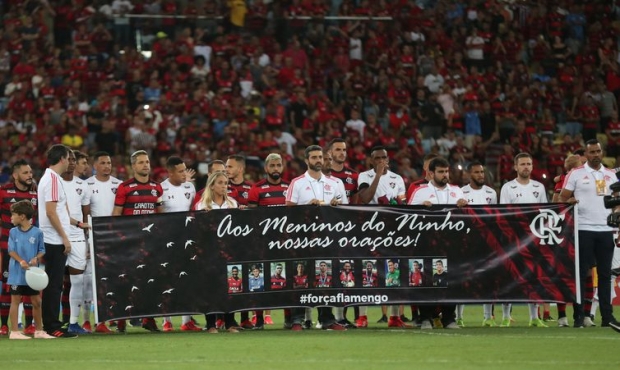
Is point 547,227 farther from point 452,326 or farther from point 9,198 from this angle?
point 9,198

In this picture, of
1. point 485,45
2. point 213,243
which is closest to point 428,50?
point 485,45

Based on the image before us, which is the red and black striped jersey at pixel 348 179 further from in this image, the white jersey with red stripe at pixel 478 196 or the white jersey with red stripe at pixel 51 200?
the white jersey with red stripe at pixel 51 200

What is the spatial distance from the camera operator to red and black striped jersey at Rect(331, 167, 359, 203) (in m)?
3.09

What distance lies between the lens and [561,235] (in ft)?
54.3

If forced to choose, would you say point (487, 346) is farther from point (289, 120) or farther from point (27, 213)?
point (289, 120)

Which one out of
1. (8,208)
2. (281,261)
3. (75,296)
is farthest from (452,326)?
(8,208)

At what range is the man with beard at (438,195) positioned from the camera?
16.6m

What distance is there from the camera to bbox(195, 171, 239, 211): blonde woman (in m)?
16.3

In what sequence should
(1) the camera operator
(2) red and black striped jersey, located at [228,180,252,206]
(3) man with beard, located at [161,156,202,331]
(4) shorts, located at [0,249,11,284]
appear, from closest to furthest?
(1) the camera operator < (4) shorts, located at [0,249,11,284] < (3) man with beard, located at [161,156,202,331] < (2) red and black striped jersey, located at [228,180,252,206]

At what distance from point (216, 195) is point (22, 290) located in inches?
110

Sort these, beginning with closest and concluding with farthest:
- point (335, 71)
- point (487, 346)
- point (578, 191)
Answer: point (487, 346)
point (578, 191)
point (335, 71)

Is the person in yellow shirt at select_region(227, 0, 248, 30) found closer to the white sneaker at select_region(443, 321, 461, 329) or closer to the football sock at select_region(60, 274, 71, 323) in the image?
the football sock at select_region(60, 274, 71, 323)

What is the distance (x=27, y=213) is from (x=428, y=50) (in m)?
19.1

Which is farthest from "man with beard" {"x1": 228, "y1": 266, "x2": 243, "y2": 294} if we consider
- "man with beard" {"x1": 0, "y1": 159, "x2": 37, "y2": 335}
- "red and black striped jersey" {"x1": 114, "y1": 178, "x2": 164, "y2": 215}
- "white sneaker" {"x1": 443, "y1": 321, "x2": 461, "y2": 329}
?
"white sneaker" {"x1": 443, "y1": 321, "x2": 461, "y2": 329}
